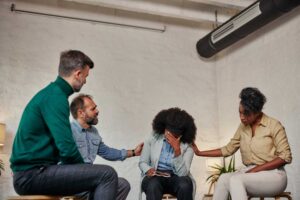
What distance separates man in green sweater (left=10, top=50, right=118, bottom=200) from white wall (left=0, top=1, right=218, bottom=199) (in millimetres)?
3268

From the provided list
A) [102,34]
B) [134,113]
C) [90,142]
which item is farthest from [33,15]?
[90,142]

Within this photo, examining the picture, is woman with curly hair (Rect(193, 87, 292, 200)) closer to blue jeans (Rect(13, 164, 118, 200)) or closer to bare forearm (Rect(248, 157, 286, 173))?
bare forearm (Rect(248, 157, 286, 173))

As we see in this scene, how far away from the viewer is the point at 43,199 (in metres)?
2.03

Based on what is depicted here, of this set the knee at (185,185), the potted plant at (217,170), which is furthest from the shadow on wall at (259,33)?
the knee at (185,185)

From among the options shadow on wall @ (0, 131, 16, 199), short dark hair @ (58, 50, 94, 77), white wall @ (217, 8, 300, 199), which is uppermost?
white wall @ (217, 8, 300, 199)

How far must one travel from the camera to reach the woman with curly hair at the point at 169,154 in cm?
318

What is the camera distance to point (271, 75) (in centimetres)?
514

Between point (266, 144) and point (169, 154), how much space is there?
859mm

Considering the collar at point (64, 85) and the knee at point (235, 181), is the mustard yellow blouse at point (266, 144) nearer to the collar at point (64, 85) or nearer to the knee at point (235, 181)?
the knee at point (235, 181)

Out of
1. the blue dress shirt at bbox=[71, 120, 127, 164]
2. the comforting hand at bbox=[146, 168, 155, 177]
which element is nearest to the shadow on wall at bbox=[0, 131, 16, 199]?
the blue dress shirt at bbox=[71, 120, 127, 164]

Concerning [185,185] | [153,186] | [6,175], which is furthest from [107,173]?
[6,175]

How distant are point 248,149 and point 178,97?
3039 mm

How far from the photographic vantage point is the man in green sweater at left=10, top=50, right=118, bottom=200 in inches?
78.3

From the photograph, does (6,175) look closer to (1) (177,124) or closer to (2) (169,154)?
(2) (169,154)
